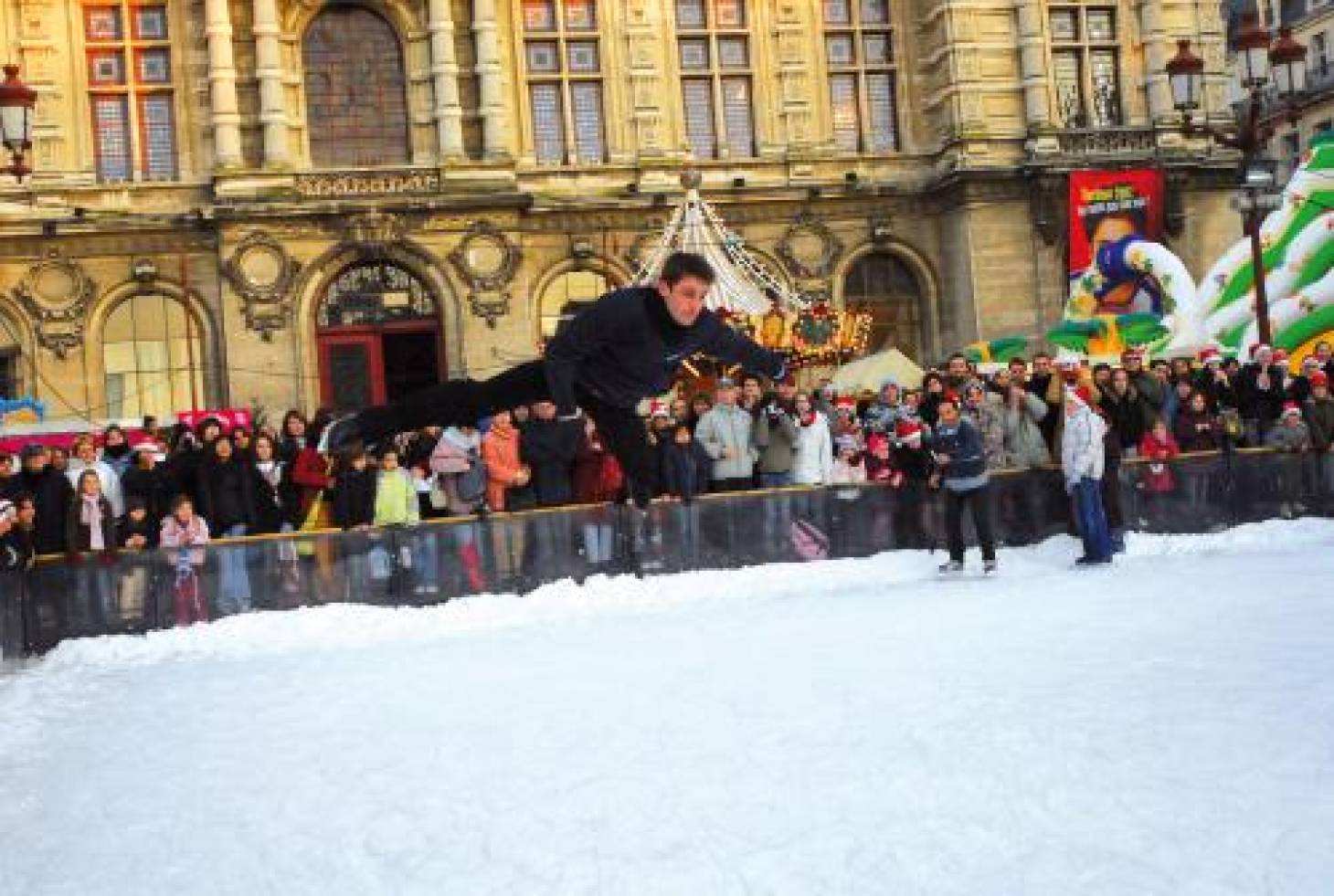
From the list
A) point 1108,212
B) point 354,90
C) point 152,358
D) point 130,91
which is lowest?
point 152,358

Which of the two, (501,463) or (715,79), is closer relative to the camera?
(501,463)

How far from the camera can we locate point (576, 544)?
13734mm

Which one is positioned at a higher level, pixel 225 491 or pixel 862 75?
pixel 862 75

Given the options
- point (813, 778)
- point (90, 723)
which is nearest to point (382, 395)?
point (90, 723)

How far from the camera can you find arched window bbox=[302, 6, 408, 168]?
92.6 ft

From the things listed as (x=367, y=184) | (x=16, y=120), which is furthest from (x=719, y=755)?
(x=367, y=184)

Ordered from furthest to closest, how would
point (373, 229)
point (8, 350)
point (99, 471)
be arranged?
point (373, 229), point (8, 350), point (99, 471)

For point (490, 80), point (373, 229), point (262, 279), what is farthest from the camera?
point (490, 80)

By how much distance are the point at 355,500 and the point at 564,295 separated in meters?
15.7

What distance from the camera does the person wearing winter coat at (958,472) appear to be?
45.7 feet

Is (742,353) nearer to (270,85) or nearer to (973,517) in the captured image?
(973,517)

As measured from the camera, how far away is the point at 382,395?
28.0m

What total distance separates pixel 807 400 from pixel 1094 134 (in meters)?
17.3

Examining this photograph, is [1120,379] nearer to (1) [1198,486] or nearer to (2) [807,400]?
(1) [1198,486]
